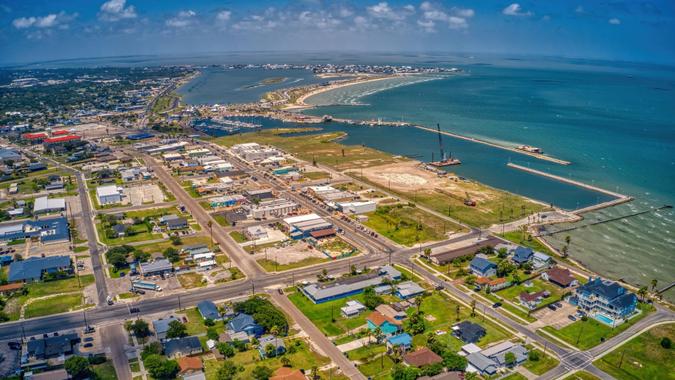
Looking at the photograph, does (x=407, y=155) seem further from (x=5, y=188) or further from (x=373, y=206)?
(x=5, y=188)

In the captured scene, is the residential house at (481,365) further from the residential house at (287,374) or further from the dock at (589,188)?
the dock at (589,188)

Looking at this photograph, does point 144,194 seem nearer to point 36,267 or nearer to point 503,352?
point 36,267

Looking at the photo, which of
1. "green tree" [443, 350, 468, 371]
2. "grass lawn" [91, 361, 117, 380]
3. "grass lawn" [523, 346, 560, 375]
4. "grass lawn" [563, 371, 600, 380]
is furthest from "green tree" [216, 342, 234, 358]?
"grass lawn" [563, 371, 600, 380]

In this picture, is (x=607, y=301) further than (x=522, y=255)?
No

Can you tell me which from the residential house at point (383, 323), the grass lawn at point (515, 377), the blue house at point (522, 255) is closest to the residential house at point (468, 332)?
the grass lawn at point (515, 377)

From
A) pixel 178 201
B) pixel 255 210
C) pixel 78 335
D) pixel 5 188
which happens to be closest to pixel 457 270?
pixel 255 210

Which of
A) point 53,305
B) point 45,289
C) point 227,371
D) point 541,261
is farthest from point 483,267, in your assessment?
point 45,289

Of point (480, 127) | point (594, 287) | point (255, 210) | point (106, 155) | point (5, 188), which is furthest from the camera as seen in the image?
point (480, 127)
